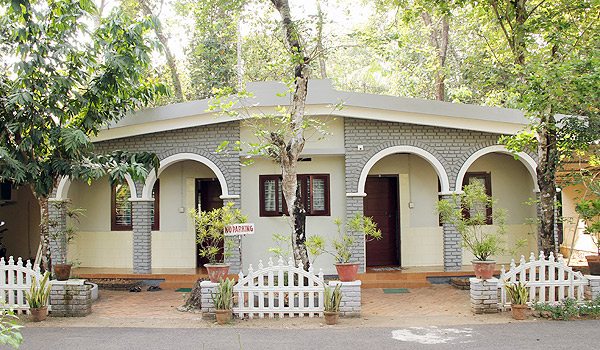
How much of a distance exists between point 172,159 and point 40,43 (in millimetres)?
3744

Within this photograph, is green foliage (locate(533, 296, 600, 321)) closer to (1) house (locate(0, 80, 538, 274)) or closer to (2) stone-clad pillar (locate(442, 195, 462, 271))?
(2) stone-clad pillar (locate(442, 195, 462, 271))

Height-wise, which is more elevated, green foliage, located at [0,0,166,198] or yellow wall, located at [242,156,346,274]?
green foliage, located at [0,0,166,198]

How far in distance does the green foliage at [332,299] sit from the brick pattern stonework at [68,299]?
151 inches

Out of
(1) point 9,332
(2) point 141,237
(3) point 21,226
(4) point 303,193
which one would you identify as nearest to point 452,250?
(4) point 303,193

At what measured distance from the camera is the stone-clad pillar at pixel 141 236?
1131 cm

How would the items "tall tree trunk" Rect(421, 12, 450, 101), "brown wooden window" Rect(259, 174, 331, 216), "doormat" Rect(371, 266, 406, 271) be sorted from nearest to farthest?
"brown wooden window" Rect(259, 174, 331, 216) < "doormat" Rect(371, 266, 406, 271) < "tall tree trunk" Rect(421, 12, 450, 101)

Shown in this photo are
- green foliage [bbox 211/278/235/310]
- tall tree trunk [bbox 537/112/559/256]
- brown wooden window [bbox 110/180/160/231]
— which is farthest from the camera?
brown wooden window [bbox 110/180/160/231]

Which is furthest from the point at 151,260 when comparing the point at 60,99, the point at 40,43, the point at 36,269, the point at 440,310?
the point at 440,310

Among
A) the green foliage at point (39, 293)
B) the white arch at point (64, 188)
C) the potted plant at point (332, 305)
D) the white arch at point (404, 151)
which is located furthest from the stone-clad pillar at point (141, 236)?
the potted plant at point (332, 305)

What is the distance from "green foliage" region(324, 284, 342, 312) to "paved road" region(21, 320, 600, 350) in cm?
35

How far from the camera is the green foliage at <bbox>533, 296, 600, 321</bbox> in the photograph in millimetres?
7613

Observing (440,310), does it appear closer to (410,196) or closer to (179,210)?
(410,196)

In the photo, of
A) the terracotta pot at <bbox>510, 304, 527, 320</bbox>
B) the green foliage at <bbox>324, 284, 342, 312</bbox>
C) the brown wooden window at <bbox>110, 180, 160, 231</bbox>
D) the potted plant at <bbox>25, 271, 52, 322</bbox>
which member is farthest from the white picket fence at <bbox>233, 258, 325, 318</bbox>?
the brown wooden window at <bbox>110, 180, 160, 231</bbox>

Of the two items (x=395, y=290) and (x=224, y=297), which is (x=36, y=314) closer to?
A: (x=224, y=297)
